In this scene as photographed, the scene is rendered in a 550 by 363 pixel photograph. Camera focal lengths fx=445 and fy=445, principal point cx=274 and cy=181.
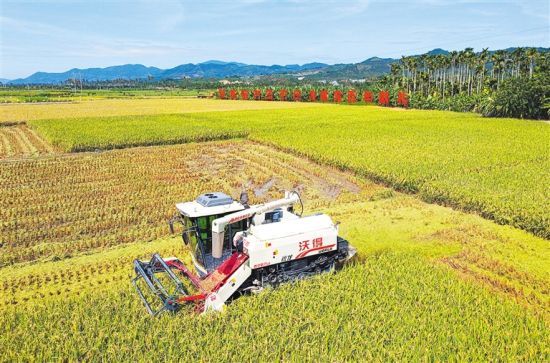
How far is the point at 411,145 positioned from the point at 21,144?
91.5ft

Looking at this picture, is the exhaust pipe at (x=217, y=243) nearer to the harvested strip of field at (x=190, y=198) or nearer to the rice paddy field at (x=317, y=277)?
the rice paddy field at (x=317, y=277)

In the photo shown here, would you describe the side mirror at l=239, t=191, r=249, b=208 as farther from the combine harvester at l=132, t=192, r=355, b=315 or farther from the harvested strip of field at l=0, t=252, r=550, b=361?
the harvested strip of field at l=0, t=252, r=550, b=361

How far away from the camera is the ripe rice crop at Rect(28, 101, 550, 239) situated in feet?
55.4

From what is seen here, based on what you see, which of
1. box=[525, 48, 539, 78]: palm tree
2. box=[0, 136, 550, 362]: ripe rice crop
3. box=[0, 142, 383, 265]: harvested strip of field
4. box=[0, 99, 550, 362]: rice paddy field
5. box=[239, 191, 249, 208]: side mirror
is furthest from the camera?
box=[525, 48, 539, 78]: palm tree

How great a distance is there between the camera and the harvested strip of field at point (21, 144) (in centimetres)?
2934

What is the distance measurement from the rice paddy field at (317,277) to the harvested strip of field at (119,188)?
100 millimetres

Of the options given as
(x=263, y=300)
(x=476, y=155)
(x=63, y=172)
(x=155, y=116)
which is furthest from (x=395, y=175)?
(x=155, y=116)

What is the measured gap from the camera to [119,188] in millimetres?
19891

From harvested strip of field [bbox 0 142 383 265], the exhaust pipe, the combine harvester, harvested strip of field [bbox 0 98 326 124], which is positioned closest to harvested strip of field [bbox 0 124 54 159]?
harvested strip of field [bbox 0 142 383 265]

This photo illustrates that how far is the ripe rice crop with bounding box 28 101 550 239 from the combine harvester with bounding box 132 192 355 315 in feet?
28.1

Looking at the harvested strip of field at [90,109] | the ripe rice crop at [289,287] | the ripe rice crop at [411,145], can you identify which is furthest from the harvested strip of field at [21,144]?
the ripe rice crop at [289,287]

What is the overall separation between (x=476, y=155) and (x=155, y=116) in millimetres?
34708

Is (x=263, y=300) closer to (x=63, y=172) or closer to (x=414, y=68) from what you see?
(x=63, y=172)

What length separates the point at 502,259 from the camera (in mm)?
12180
